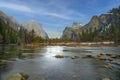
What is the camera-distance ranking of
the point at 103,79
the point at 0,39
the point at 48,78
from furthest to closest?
the point at 0,39
the point at 48,78
the point at 103,79

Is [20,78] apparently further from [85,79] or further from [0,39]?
[0,39]

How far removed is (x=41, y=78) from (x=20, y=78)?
167 inches

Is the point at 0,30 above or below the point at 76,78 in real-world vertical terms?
above

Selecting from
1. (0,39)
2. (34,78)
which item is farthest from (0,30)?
(34,78)

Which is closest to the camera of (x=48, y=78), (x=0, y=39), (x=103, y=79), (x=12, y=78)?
(x=12, y=78)

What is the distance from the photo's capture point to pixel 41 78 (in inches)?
1179

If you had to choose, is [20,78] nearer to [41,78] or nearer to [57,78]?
[41,78]

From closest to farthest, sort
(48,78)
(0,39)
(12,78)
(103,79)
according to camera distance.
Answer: (12,78) < (103,79) < (48,78) < (0,39)

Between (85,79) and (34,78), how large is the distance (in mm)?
8074

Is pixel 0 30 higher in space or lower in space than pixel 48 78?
higher

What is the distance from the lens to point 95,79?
2950cm

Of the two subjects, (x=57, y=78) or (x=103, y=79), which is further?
(x=57, y=78)

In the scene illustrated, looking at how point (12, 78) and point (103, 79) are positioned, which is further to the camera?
point (103, 79)

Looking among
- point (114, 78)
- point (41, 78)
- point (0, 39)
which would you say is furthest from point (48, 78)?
point (0, 39)
